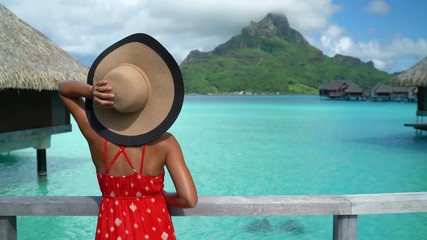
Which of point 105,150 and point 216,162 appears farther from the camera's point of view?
point 216,162

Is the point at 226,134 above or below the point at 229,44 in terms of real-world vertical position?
below

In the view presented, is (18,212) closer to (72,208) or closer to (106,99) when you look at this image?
(72,208)

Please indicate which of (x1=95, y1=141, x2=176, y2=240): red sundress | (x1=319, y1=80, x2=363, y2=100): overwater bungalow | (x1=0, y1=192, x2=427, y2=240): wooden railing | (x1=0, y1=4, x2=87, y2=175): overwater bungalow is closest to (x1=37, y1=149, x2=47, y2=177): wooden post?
(x1=0, y1=4, x2=87, y2=175): overwater bungalow

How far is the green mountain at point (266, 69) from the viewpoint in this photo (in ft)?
468

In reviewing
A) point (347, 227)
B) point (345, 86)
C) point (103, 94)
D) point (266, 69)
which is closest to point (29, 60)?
point (103, 94)

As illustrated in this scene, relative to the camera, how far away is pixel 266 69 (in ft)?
491

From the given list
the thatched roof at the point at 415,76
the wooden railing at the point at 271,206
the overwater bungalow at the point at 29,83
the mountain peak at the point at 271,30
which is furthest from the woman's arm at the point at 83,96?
the mountain peak at the point at 271,30

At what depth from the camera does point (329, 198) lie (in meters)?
2.07

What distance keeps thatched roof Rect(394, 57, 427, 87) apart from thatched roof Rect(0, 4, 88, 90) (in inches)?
560

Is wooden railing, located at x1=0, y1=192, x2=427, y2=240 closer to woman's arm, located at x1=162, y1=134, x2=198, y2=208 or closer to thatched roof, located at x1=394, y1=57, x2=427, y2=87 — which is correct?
woman's arm, located at x1=162, y1=134, x2=198, y2=208

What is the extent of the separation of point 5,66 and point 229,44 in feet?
563

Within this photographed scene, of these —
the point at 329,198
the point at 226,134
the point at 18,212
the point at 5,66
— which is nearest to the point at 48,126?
the point at 5,66

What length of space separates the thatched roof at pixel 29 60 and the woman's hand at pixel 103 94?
7.18 meters

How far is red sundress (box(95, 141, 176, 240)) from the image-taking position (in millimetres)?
1745
